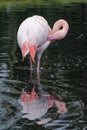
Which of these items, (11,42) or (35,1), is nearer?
(11,42)

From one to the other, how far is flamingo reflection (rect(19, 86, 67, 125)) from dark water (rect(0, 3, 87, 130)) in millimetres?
100

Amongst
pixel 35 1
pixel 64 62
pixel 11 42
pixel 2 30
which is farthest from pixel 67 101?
pixel 35 1

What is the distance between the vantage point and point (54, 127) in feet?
29.7

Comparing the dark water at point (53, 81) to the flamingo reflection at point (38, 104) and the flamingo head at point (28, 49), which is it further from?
the flamingo head at point (28, 49)

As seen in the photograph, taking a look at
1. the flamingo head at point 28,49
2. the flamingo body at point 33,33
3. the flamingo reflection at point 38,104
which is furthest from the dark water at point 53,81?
the flamingo body at point 33,33

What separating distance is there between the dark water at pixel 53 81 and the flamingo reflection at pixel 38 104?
10cm

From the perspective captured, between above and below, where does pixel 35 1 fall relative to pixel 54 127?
below

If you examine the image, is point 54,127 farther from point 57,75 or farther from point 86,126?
point 57,75

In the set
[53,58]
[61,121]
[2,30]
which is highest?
[61,121]

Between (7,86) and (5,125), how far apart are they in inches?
131

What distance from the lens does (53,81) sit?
13.1 m

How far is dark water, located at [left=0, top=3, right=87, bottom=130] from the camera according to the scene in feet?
30.6

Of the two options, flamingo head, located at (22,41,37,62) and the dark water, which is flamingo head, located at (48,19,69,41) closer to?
the dark water

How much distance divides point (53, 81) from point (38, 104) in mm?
2396
